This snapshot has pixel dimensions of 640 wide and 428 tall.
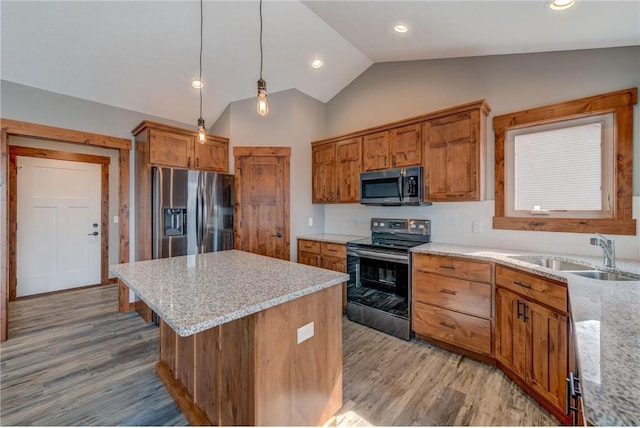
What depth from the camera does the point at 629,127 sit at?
2.10m

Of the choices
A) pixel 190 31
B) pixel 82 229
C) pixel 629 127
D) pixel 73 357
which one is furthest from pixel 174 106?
pixel 629 127

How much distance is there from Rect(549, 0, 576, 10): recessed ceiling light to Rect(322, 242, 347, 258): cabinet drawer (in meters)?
2.62

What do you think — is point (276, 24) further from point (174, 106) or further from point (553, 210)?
point (553, 210)

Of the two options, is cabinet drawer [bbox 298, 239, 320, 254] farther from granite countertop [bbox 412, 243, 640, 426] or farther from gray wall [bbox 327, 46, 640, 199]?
granite countertop [bbox 412, 243, 640, 426]

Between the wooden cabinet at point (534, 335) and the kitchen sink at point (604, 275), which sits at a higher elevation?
the kitchen sink at point (604, 275)

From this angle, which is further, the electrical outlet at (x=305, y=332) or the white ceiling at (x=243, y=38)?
the white ceiling at (x=243, y=38)

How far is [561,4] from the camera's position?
71.4 inches

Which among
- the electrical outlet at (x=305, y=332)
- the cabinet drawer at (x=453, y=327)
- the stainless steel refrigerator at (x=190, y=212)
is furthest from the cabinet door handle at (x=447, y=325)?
the stainless steel refrigerator at (x=190, y=212)

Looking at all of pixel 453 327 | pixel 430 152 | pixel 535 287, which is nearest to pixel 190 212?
pixel 430 152

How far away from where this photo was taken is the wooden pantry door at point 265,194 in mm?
3844

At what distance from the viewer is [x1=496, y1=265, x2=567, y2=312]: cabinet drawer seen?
1.70m

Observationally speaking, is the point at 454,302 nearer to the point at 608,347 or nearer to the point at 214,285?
the point at 608,347

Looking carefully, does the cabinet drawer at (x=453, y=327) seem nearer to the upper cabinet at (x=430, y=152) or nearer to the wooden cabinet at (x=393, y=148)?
the upper cabinet at (x=430, y=152)

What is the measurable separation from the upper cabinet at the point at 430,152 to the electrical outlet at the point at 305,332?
2.00 m
